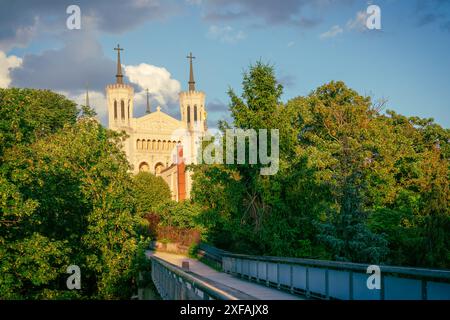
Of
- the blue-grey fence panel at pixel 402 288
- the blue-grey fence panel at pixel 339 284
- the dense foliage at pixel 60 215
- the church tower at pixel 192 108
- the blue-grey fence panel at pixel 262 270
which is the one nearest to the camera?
the blue-grey fence panel at pixel 402 288

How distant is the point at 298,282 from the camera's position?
648 inches

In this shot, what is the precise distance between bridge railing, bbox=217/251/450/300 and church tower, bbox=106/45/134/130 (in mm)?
103326

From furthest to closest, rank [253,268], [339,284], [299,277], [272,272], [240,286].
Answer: [253,268] < [240,286] < [272,272] < [299,277] < [339,284]

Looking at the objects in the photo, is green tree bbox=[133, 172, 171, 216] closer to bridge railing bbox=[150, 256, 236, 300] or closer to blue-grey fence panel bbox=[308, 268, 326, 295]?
bridge railing bbox=[150, 256, 236, 300]

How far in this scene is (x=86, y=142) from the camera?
3309 centimetres

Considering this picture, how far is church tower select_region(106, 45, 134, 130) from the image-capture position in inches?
4818

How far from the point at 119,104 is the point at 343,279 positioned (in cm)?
11363

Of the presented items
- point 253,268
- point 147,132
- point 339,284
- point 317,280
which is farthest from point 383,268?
point 147,132

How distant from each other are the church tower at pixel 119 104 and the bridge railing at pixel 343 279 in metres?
103

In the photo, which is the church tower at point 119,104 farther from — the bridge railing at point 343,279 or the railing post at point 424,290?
the railing post at point 424,290

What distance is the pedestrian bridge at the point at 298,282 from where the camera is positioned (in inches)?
400

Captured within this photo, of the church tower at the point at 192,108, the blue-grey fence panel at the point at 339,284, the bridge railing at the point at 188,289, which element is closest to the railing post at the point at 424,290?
the blue-grey fence panel at the point at 339,284

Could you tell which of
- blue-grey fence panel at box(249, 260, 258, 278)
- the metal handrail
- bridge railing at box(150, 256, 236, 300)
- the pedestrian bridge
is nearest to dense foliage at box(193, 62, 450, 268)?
the pedestrian bridge

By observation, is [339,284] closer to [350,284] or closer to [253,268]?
[350,284]
